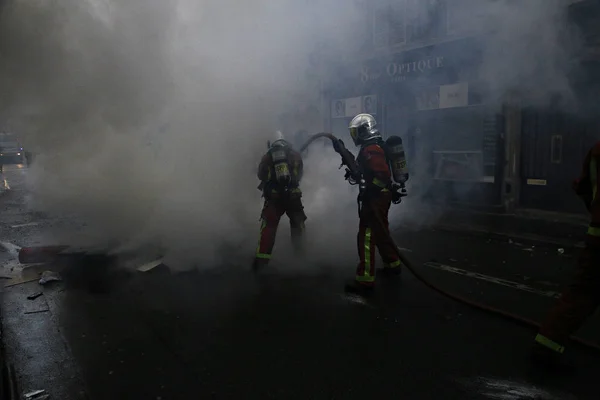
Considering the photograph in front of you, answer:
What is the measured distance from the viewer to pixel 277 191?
4844mm

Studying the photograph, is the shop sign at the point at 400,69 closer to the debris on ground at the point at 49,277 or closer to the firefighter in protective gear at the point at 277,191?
the firefighter in protective gear at the point at 277,191

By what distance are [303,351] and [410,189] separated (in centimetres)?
684

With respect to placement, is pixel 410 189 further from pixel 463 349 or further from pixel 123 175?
pixel 463 349

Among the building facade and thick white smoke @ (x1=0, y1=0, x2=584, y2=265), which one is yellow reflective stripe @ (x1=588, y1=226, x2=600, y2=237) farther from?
the building facade

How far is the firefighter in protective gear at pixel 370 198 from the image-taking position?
13.3 ft

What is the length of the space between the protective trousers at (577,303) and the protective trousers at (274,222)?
265 cm

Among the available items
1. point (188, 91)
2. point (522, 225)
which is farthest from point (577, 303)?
point (188, 91)

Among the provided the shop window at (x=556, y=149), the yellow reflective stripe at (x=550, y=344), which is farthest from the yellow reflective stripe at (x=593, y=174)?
the shop window at (x=556, y=149)

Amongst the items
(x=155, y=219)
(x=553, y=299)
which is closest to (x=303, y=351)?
(x=553, y=299)

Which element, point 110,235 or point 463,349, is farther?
point 110,235

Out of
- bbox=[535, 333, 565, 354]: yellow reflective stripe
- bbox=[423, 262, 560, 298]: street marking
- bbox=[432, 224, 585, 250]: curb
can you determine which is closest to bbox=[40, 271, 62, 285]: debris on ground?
bbox=[423, 262, 560, 298]: street marking

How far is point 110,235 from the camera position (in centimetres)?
654

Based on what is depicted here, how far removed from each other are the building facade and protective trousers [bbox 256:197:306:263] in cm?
410

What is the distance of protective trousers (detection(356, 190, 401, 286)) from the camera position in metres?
4.05
